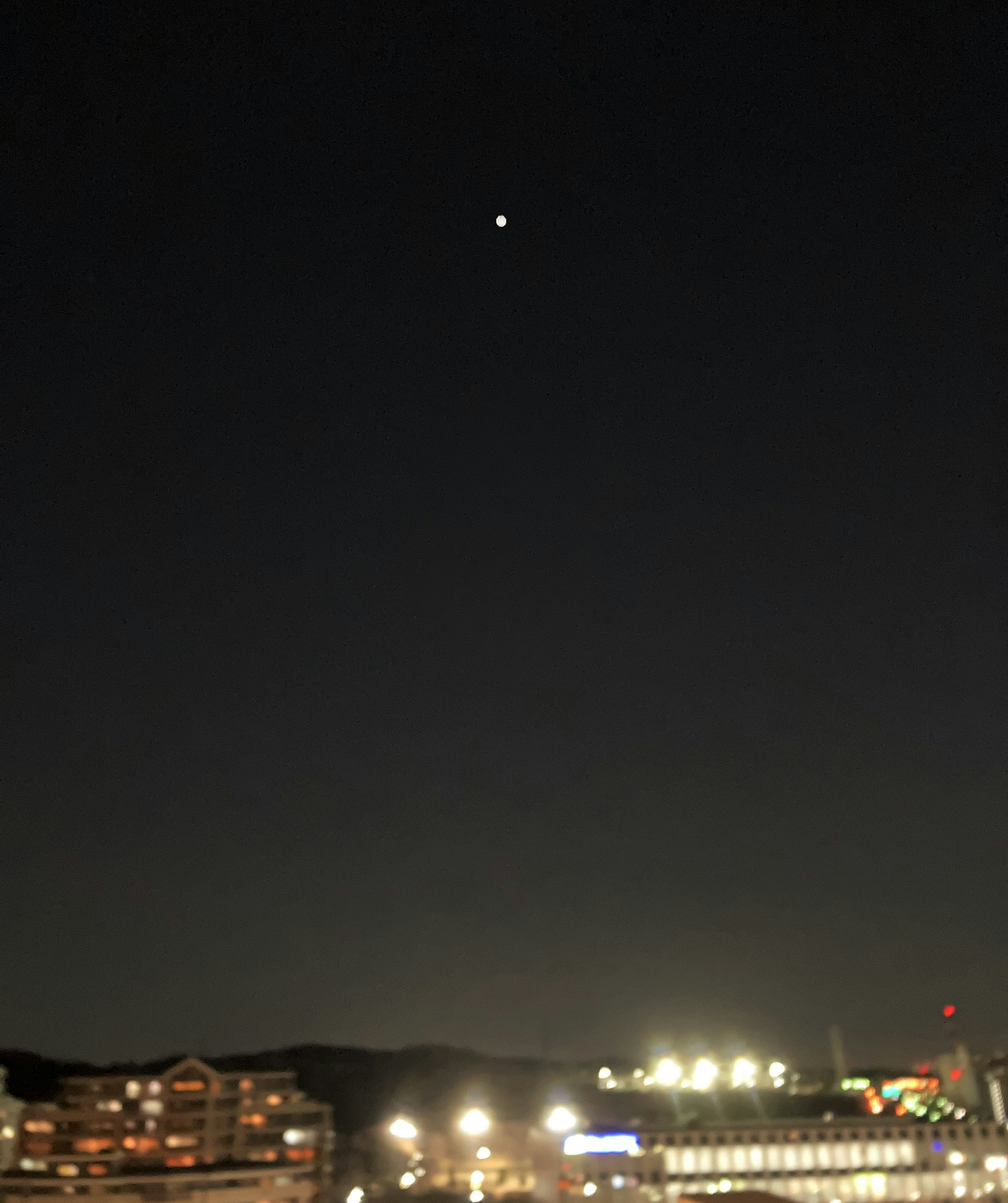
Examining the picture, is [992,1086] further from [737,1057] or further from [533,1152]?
[533,1152]

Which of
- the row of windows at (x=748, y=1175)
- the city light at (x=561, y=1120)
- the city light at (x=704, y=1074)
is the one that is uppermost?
the city light at (x=704, y=1074)

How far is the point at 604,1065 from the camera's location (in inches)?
2675

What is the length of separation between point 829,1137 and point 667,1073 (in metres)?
19.4

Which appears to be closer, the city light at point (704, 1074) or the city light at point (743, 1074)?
the city light at point (704, 1074)

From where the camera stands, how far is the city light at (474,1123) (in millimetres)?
39562

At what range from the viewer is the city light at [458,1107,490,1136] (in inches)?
1558

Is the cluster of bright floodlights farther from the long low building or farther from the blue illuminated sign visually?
the blue illuminated sign

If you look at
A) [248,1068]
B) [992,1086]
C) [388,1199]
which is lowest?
[388,1199]

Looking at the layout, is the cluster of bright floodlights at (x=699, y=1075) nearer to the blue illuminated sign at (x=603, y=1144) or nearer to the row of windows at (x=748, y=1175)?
the row of windows at (x=748, y=1175)

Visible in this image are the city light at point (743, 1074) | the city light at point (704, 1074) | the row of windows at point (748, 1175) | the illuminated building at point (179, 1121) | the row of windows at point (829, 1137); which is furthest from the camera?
the city light at point (743, 1074)

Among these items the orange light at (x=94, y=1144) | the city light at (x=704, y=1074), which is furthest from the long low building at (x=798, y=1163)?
the orange light at (x=94, y=1144)

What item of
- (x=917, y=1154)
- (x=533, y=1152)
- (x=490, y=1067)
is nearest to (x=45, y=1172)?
(x=533, y=1152)

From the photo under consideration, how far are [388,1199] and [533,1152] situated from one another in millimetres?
6124

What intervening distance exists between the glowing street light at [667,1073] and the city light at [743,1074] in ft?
10.1
